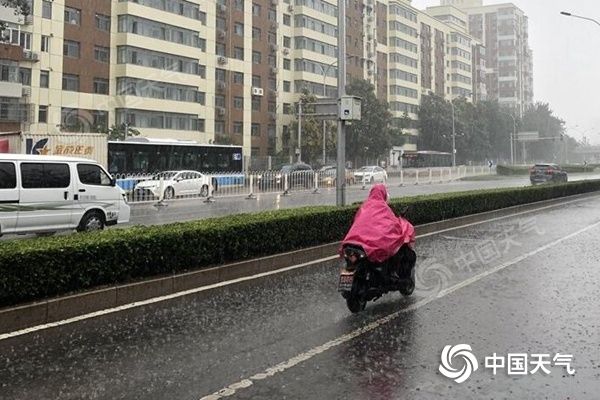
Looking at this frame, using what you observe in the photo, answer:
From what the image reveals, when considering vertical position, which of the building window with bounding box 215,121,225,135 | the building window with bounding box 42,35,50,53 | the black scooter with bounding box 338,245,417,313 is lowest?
the black scooter with bounding box 338,245,417,313

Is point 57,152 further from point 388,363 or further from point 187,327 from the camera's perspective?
point 388,363

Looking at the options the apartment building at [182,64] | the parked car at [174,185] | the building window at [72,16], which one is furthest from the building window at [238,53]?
the parked car at [174,185]

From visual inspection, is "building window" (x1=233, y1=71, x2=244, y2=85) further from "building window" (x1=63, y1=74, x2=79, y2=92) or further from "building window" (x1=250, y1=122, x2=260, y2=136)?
"building window" (x1=63, y1=74, x2=79, y2=92)

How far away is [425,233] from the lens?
13375 millimetres

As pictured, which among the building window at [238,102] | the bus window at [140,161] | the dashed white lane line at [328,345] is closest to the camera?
the dashed white lane line at [328,345]

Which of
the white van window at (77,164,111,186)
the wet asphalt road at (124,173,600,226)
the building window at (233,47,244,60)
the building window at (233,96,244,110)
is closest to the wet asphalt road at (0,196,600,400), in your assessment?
the white van window at (77,164,111,186)

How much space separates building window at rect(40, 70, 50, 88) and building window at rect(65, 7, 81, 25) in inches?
165

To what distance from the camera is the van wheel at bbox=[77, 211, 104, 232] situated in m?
12.6

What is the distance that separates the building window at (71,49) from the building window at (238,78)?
17036 millimetres

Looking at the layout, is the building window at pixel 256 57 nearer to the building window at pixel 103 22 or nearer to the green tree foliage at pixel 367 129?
the green tree foliage at pixel 367 129

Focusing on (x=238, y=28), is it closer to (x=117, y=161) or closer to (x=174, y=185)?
(x=117, y=161)

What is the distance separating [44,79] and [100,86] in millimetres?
4614

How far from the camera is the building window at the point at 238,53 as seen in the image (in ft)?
187

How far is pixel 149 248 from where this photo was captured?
731 cm
